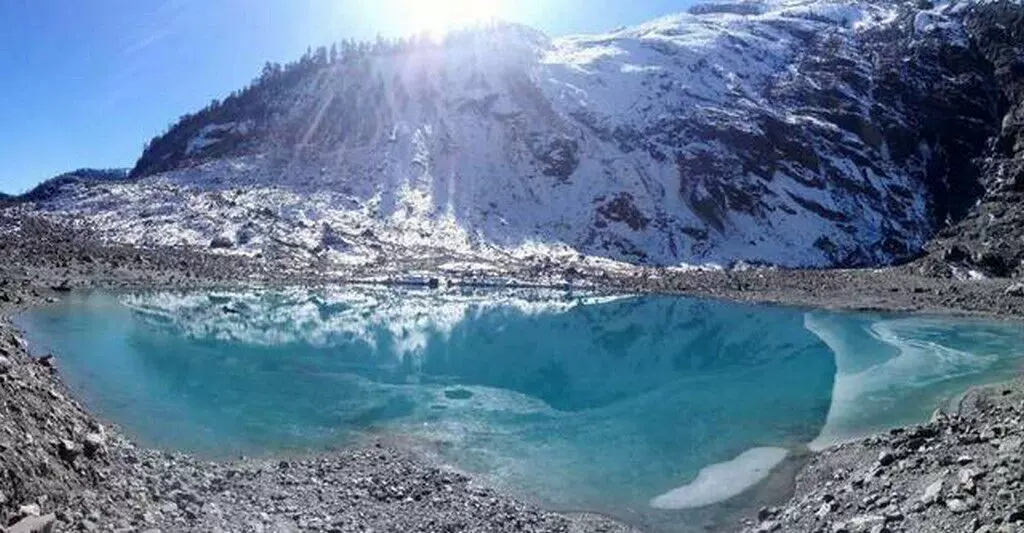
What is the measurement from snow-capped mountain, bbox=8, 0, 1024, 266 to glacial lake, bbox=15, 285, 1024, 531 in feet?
135

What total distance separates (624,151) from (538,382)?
10068 cm

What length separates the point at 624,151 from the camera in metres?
138

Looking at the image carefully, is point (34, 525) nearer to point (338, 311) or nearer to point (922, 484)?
point (922, 484)

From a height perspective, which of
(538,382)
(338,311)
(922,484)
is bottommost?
(538,382)

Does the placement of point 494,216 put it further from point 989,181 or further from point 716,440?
point 716,440

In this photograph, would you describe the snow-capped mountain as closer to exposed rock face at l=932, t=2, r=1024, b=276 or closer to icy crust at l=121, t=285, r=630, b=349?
exposed rock face at l=932, t=2, r=1024, b=276

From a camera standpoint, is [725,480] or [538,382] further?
[538,382]

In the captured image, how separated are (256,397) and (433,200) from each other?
3611 inches

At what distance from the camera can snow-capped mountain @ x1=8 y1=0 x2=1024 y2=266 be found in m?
114

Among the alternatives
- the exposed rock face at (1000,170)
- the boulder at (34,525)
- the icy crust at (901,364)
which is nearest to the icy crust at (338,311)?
the icy crust at (901,364)

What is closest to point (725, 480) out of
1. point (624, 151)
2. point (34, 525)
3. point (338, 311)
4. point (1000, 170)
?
point (34, 525)

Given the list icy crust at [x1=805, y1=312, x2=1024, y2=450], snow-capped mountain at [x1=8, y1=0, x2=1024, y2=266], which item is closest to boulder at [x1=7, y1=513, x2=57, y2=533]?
icy crust at [x1=805, y1=312, x2=1024, y2=450]

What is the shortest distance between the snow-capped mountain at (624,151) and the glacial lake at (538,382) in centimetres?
4119

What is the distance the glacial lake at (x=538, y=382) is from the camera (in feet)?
89.2
